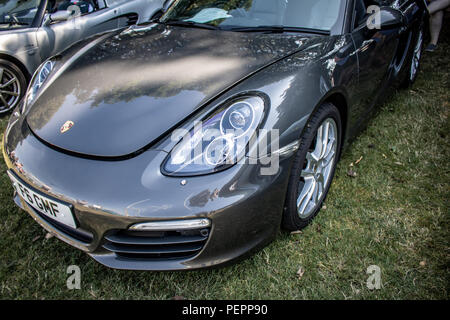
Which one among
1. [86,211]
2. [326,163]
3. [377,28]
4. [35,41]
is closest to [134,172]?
[86,211]

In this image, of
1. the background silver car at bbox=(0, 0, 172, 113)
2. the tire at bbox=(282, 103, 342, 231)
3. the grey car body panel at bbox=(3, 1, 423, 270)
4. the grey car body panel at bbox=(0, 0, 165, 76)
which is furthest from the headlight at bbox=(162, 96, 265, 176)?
the grey car body panel at bbox=(0, 0, 165, 76)

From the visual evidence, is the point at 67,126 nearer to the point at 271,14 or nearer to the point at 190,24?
the point at 190,24

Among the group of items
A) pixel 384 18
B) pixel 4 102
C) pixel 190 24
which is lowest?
pixel 4 102

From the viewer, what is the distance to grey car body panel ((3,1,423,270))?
1.49 m

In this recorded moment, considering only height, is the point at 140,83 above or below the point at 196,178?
above

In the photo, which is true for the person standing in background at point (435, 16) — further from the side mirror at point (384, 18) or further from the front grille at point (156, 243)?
the front grille at point (156, 243)

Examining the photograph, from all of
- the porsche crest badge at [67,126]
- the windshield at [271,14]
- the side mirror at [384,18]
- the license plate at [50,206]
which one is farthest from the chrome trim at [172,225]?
the side mirror at [384,18]

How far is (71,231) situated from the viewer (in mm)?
1742

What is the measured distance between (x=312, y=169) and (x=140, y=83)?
3.51ft

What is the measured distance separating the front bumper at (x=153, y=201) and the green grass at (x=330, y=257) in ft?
0.91

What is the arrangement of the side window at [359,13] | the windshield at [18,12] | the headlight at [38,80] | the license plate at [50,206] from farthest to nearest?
the windshield at [18,12] → the side window at [359,13] → the headlight at [38,80] → the license plate at [50,206]

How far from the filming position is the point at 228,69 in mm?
1875

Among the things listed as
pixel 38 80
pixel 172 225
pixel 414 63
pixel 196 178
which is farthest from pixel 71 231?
pixel 414 63

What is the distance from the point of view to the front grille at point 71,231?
165 cm
